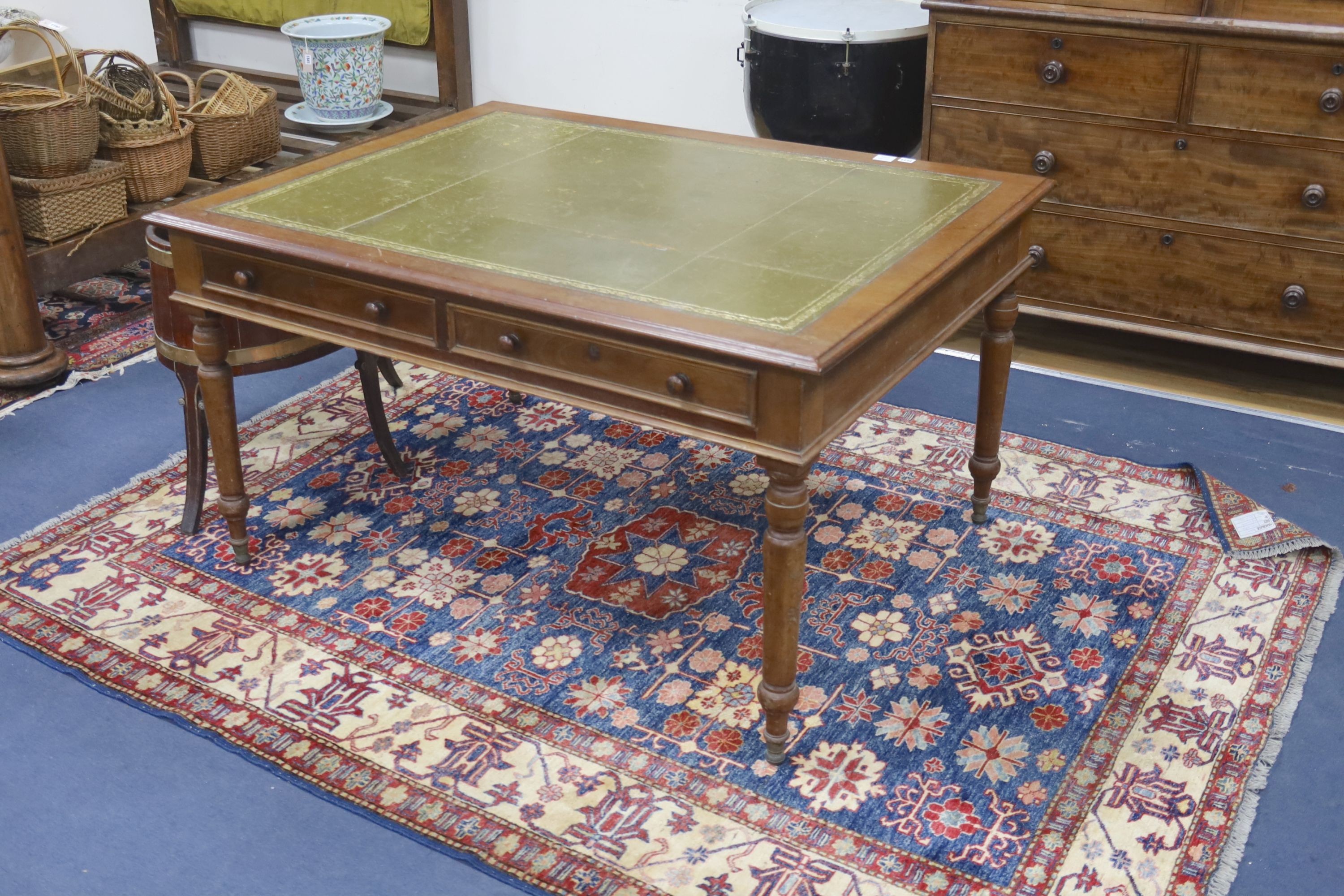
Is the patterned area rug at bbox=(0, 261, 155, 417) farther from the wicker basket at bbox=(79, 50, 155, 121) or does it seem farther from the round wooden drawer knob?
the round wooden drawer knob

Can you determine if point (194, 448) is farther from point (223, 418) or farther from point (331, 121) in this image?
point (331, 121)

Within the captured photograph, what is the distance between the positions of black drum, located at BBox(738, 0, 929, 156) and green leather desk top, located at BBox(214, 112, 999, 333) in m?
0.95

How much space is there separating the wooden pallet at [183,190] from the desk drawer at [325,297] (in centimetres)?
98

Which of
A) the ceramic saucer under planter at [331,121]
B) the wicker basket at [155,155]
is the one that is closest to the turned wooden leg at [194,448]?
the wicker basket at [155,155]

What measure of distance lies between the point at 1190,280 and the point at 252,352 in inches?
102

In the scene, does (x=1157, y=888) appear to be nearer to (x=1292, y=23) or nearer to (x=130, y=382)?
(x=1292, y=23)

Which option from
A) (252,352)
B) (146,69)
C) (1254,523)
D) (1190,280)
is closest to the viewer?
(252,352)

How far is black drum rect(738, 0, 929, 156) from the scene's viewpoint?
386cm

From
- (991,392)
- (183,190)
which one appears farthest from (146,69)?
(991,392)

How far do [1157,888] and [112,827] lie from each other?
1814mm

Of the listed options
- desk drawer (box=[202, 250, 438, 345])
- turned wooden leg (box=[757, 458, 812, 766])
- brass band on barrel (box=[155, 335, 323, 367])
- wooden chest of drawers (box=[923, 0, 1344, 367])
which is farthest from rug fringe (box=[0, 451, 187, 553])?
wooden chest of drawers (box=[923, 0, 1344, 367])

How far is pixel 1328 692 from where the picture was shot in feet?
8.54

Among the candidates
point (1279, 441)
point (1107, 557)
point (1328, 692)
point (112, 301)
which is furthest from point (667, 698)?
point (112, 301)

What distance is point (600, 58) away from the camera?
16.3ft
